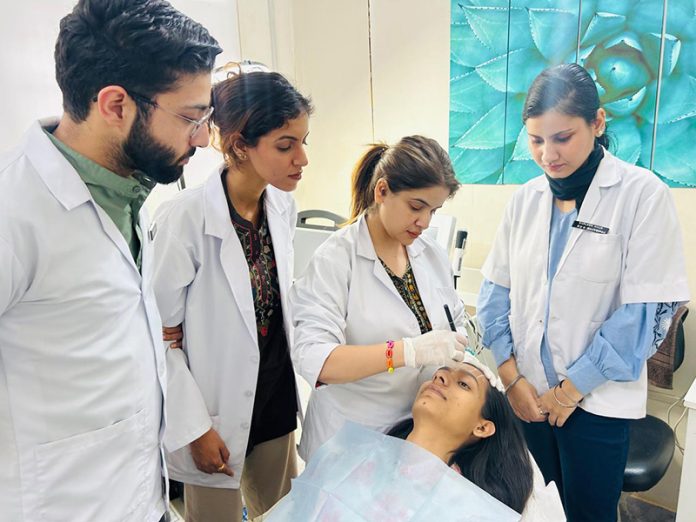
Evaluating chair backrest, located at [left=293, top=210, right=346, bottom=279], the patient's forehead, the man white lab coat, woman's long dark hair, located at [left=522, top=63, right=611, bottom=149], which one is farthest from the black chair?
the man white lab coat

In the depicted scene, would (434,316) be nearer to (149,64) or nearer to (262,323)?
(262,323)

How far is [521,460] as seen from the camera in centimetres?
118

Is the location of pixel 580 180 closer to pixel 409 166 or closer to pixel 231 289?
pixel 409 166

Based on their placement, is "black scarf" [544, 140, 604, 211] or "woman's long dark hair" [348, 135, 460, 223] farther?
"black scarf" [544, 140, 604, 211]

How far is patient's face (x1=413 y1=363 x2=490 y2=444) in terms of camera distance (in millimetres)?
1166

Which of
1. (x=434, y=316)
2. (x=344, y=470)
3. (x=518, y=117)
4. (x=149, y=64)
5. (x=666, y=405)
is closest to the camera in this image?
(x=149, y=64)

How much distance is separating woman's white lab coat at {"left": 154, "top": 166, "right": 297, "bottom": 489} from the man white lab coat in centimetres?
28

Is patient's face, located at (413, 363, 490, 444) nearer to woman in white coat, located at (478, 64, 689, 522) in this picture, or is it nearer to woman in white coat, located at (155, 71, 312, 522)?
woman in white coat, located at (478, 64, 689, 522)

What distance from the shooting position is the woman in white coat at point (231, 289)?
113 centimetres

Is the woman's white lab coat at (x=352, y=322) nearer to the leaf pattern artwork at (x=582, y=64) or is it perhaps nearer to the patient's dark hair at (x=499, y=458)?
the patient's dark hair at (x=499, y=458)

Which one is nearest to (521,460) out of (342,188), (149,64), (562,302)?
(562,302)

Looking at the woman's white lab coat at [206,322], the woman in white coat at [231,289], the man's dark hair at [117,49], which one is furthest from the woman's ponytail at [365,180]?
the man's dark hair at [117,49]

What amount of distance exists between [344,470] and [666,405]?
1.48m

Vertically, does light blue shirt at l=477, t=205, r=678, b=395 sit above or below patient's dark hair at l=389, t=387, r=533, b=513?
above
